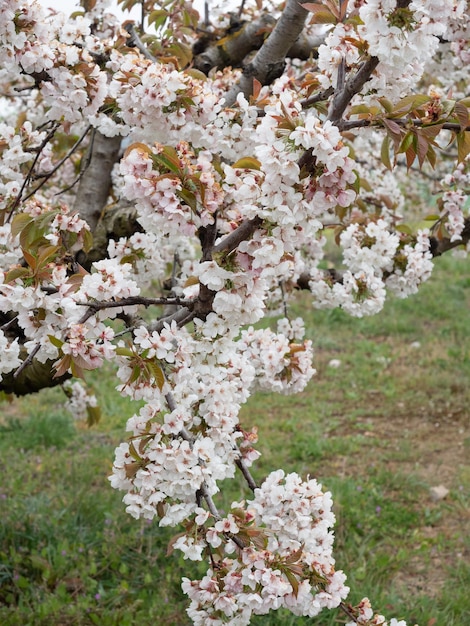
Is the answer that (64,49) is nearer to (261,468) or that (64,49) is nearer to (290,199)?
(290,199)

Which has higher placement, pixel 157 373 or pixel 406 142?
pixel 406 142

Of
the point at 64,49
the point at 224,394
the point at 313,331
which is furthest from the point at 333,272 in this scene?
the point at 313,331

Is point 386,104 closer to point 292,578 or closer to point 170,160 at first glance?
point 170,160

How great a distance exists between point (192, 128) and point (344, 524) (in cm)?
268

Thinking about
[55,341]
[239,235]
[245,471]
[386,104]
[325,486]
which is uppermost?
[386,104]

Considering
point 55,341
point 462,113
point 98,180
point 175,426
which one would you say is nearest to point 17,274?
point 55,341

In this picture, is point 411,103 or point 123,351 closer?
point 411,103

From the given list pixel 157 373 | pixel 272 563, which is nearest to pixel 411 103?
pixel 157 373

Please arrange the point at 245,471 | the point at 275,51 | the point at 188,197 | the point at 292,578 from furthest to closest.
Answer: the point at 275,51, the point at 245,471, the point at 292,578, the point at 188,197

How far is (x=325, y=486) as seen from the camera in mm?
4180

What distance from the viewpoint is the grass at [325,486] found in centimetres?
303

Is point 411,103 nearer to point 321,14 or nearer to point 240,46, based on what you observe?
point 321,14

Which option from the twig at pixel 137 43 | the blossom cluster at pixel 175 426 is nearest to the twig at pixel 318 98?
the blossom cluster at pixel 175 426

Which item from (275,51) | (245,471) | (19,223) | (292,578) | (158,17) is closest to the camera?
(292,578)
